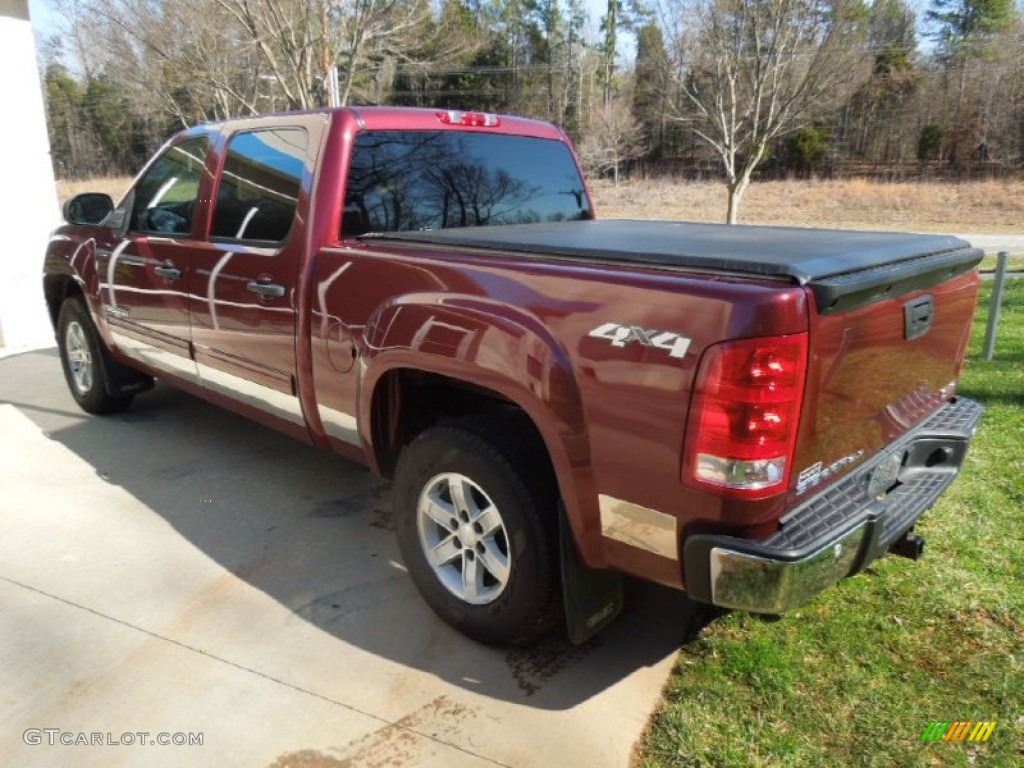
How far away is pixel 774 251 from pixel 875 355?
16.7 inches

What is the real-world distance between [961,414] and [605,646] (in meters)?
1.63

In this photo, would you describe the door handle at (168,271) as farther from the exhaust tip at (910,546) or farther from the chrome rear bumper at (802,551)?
the exhaust tip at (910,546)

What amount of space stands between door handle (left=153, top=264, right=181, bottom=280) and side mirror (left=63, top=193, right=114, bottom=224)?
3.58 ft

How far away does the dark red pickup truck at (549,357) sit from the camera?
2.00 metres

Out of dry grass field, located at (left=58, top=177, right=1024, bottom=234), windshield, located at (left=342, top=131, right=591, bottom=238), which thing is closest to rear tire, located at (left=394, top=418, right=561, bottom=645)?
windshield, located at (left=342, top=131, right=591, bottom=238)

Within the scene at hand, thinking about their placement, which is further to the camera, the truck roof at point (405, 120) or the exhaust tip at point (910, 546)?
the truck roof at point (405, 120)

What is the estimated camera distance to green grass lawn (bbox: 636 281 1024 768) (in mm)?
2311

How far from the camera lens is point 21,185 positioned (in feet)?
25.8

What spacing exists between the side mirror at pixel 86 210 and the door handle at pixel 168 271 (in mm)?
1091

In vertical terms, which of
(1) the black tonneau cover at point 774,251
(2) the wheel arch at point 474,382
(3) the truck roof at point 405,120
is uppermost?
(3) the truck roof at point 405,120

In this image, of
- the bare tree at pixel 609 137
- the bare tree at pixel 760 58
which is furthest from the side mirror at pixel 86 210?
the bare tree at pixel 609 137

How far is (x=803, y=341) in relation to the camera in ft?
6.34

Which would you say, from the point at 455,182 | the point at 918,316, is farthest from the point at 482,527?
the point at 455,182

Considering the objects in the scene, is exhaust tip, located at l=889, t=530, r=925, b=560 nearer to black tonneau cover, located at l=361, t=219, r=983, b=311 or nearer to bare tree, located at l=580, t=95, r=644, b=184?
black tonneau cover, located at l=361, t=219, r=983, b=311
